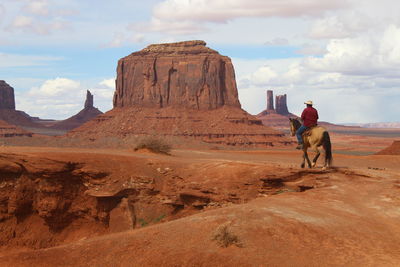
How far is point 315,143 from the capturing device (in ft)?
59.0

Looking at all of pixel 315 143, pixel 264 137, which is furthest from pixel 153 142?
pixel 264 137

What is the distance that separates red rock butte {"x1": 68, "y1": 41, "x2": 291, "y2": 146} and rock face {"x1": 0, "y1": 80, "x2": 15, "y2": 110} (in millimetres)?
60665

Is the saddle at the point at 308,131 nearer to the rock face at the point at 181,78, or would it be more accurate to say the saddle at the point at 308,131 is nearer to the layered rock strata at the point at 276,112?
the rock face at the point at 181,78

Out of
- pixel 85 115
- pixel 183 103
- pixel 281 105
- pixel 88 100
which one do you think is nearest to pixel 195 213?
pixel 183 103

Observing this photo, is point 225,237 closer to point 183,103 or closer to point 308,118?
point 308,118

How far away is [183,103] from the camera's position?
82.2 meters

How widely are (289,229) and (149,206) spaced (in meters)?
10.3

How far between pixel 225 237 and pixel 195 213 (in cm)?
879

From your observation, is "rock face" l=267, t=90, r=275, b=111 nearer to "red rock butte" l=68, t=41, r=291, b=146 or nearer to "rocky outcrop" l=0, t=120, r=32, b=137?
"red rock butte" l=68, t=41, r=291, b=146

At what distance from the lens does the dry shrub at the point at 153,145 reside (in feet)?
106

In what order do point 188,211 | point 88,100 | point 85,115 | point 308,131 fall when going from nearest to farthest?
point 308,131
point 188,211
point 85,115
point 88,100

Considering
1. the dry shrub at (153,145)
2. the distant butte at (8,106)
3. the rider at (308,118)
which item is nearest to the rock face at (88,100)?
the distant butte at (8,106)

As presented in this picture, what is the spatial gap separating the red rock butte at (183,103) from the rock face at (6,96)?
6067cm

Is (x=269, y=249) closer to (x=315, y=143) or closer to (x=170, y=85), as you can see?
(x=315, y=143)
